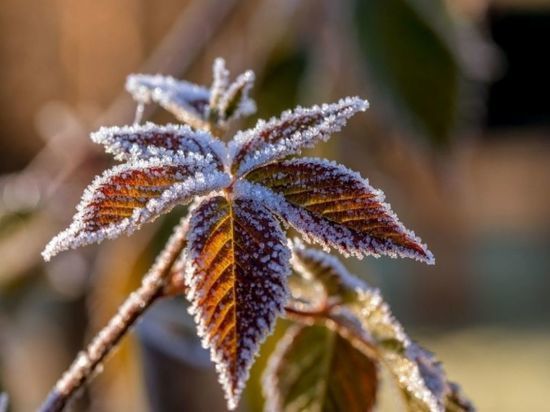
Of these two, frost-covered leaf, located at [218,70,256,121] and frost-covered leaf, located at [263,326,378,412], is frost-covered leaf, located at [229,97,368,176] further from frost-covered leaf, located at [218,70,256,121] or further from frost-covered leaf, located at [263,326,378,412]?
frost-covered leaf, located at [263,326,378,412]

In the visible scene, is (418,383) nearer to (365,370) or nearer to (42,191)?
(365,370)

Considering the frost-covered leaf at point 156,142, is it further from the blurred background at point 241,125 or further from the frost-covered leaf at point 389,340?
the blurred background at point 241,125

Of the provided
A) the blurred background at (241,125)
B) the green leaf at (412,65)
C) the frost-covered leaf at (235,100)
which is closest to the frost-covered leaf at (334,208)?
the frost-covered leaf at (235,100)

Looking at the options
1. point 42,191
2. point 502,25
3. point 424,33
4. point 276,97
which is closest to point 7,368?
point 42,191

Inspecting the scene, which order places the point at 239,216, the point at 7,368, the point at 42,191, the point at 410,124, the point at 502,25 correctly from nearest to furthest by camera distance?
the point at 239,216
the point at 7,368
the point at 410,124
the point at 42,191
the point at 502,25

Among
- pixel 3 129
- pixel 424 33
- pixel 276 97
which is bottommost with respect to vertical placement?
pixel 276 97

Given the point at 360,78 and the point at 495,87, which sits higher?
the point at 495,87
